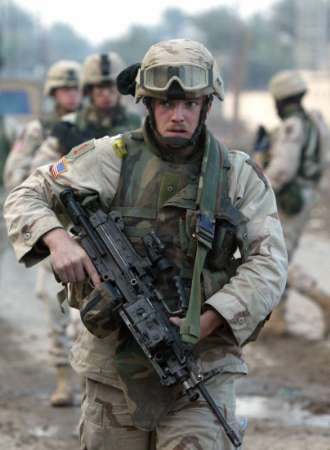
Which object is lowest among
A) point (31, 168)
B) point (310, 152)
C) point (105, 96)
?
point (310, 152)

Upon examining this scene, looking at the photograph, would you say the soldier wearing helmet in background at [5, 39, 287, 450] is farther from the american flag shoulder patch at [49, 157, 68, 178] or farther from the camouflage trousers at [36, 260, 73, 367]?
the camouflage trousers at [36, 260, 73, 367]

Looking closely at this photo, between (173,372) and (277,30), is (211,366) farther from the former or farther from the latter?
(277,30)

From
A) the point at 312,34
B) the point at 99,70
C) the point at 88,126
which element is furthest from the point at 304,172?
the point at 312,34

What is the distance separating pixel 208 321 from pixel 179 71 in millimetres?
790

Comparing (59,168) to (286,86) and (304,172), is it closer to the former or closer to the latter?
(286,86)

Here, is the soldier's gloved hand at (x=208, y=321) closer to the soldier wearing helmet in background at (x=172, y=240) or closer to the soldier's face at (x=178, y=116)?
the soldier wearing helmet in background at (x=172, y=240)

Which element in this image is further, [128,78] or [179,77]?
[128,78]

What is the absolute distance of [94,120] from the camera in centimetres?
641

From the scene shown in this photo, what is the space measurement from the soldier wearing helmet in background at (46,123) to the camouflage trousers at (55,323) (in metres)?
0.65

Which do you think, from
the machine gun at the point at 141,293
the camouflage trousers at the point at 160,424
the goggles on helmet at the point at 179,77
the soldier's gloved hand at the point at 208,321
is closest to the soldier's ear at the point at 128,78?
the goggles on helmet at the point at 179,77

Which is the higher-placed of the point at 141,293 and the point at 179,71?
the point at 179,71

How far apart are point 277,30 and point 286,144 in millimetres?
51479

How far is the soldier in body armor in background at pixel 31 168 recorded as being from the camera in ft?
21.7

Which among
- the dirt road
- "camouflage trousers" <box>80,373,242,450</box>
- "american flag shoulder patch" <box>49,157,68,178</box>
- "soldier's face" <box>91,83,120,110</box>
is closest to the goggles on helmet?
"american flag shoulder patch" <box>49,157,68,178</box>
